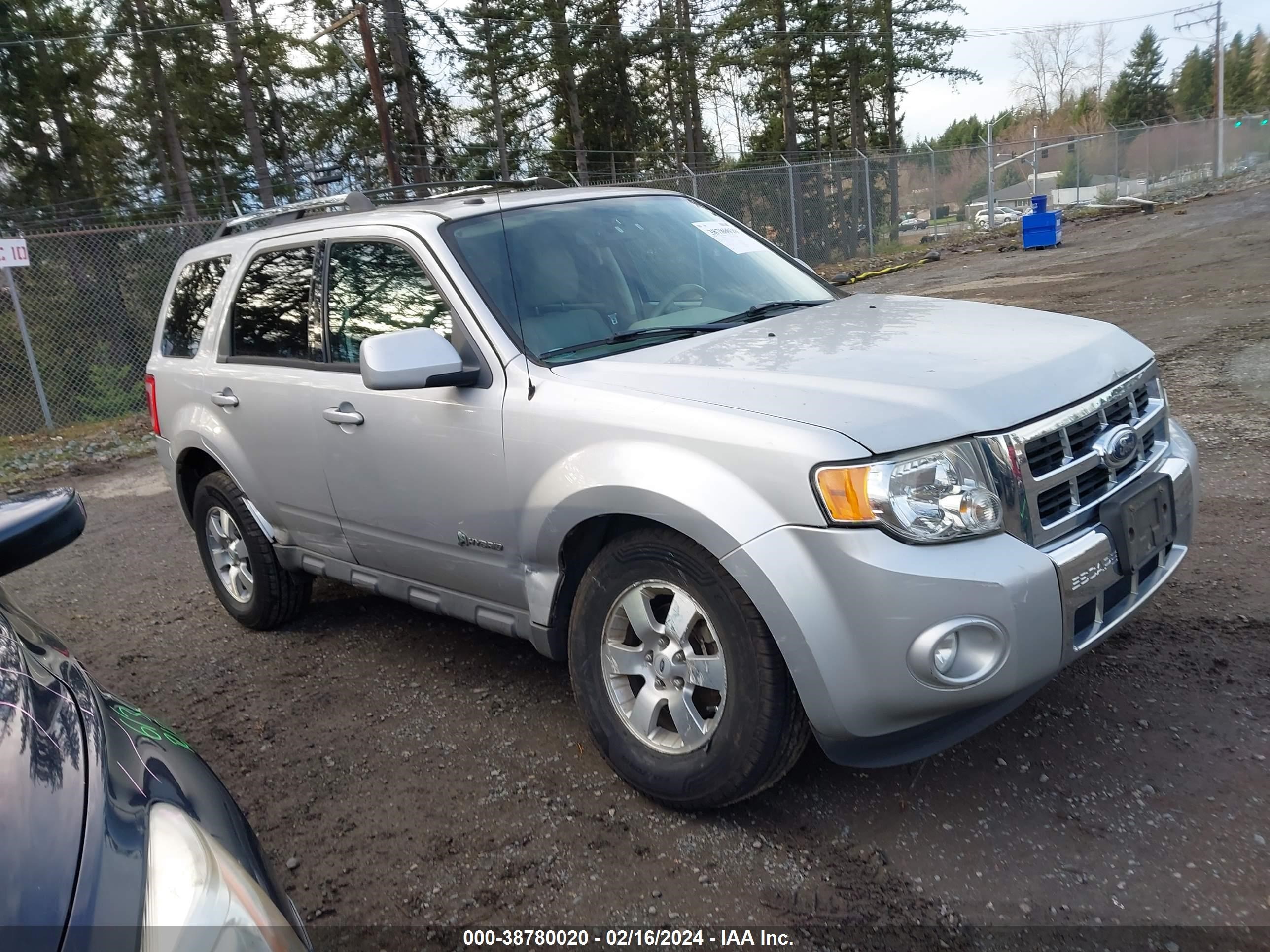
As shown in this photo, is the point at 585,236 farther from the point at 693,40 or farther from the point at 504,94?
the point at 693,40

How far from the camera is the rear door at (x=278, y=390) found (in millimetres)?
4219

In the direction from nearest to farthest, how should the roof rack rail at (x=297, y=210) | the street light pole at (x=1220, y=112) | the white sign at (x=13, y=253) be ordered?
the roof rack rail at (x=297, y=210) → the white sign at (x=13, y=253) → the street light pole at (x=1220, y=112)

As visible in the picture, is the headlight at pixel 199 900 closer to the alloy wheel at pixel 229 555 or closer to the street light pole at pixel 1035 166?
the alloy wheel at pixel 229 555

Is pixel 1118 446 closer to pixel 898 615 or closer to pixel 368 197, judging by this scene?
pixel 898 615

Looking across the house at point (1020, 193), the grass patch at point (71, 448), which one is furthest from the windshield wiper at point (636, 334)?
the house at point (1020, 193)

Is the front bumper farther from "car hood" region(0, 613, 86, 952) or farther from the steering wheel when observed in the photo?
"car hood" region(0, 613, 86, 952)

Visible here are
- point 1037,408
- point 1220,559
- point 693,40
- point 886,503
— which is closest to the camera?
point 886,503

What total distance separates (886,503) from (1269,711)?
5.82ft

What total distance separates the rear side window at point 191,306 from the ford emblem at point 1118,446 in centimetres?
404

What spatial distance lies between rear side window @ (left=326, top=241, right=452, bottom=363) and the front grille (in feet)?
6.59

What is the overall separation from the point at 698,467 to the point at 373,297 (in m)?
1.85

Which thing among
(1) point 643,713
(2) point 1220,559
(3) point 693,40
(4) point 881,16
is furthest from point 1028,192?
(1) point 643,713

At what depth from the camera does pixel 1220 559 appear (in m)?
4.45

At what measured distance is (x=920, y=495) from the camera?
2.55 metres
